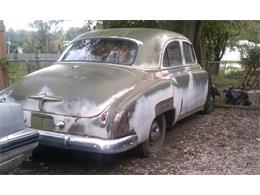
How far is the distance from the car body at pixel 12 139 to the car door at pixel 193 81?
283 cm

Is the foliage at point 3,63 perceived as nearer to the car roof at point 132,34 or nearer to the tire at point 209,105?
the car roof at point 132,34

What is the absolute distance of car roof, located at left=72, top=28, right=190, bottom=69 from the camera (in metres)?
4.79

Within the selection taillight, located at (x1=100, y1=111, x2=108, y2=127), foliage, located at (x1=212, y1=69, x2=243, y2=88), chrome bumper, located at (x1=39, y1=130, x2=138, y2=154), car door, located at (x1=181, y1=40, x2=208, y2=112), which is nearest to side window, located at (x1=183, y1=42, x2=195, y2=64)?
car door, located at (x1=181, y1=40, x2=208, y2=112)

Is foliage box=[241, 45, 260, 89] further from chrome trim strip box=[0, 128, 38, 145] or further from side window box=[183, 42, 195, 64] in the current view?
chrome trim strip box=[0, 128, 38, 145]

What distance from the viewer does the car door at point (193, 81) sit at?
18.6 feet

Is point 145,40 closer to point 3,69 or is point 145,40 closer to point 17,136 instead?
point 17,136

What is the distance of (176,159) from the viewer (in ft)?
15.2

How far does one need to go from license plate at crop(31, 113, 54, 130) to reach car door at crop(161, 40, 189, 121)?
172 centimetres

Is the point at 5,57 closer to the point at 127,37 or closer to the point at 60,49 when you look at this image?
the point at 60,49

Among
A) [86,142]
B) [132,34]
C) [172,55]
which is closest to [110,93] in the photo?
[86,142]

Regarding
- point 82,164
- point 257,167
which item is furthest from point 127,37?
point 257,167

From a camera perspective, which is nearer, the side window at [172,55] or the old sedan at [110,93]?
the old sedan at [110,93]

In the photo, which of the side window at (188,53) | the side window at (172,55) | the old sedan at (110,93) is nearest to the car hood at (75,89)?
the old sedan at (110,93)
